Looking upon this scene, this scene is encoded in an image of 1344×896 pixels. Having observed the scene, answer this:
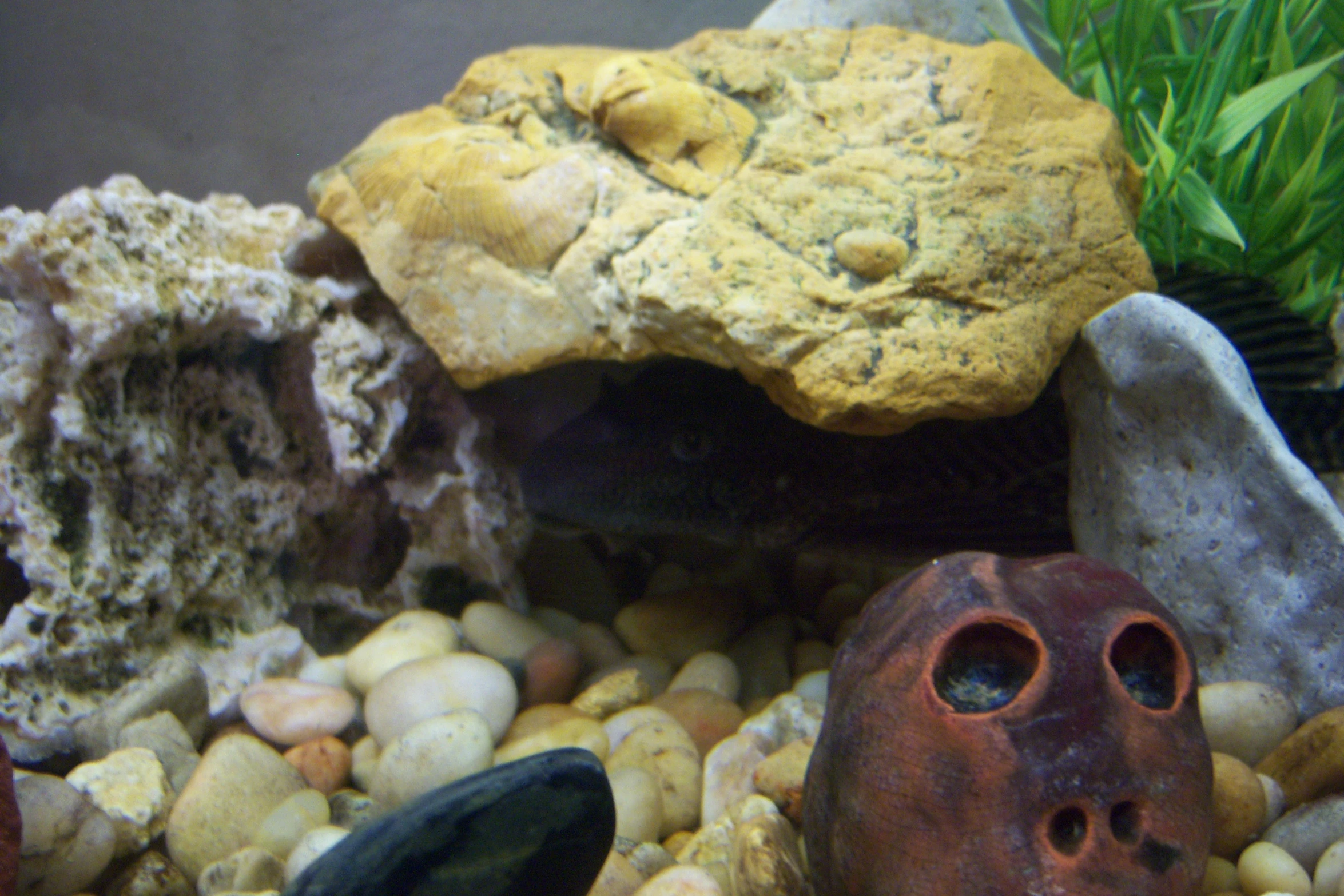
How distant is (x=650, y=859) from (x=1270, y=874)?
0.86 m

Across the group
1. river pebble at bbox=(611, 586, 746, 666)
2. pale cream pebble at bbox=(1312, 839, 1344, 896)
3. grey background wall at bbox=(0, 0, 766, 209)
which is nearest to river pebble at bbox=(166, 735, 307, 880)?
river pebble at bbox=(611, 586, 746, 666)

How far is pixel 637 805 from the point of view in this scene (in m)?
1.37

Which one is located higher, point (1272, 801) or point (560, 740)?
point (560, 740)

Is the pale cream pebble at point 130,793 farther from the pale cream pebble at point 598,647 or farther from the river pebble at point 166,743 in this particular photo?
the pale cream pebble at point 598,647

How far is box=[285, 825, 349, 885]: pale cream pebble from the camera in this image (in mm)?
1219

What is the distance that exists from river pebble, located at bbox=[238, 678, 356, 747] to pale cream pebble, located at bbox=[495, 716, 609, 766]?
15.0 inches

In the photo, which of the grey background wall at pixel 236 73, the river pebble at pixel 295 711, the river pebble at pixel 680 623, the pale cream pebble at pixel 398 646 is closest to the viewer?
the river pebble at pixel 295 711

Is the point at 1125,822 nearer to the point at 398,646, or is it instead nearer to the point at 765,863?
the point at 765,863

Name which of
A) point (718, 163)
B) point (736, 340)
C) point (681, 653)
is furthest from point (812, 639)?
point (718, 163)

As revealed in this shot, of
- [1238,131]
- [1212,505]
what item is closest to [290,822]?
[1212,505]

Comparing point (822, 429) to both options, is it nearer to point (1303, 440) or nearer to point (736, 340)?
point (736, 340)

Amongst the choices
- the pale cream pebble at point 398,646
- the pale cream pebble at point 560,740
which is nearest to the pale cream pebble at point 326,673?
the pale cream pebble at point 398,646

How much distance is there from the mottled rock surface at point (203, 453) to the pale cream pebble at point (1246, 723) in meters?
1.52

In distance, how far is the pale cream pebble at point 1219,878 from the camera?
3.78 ft
